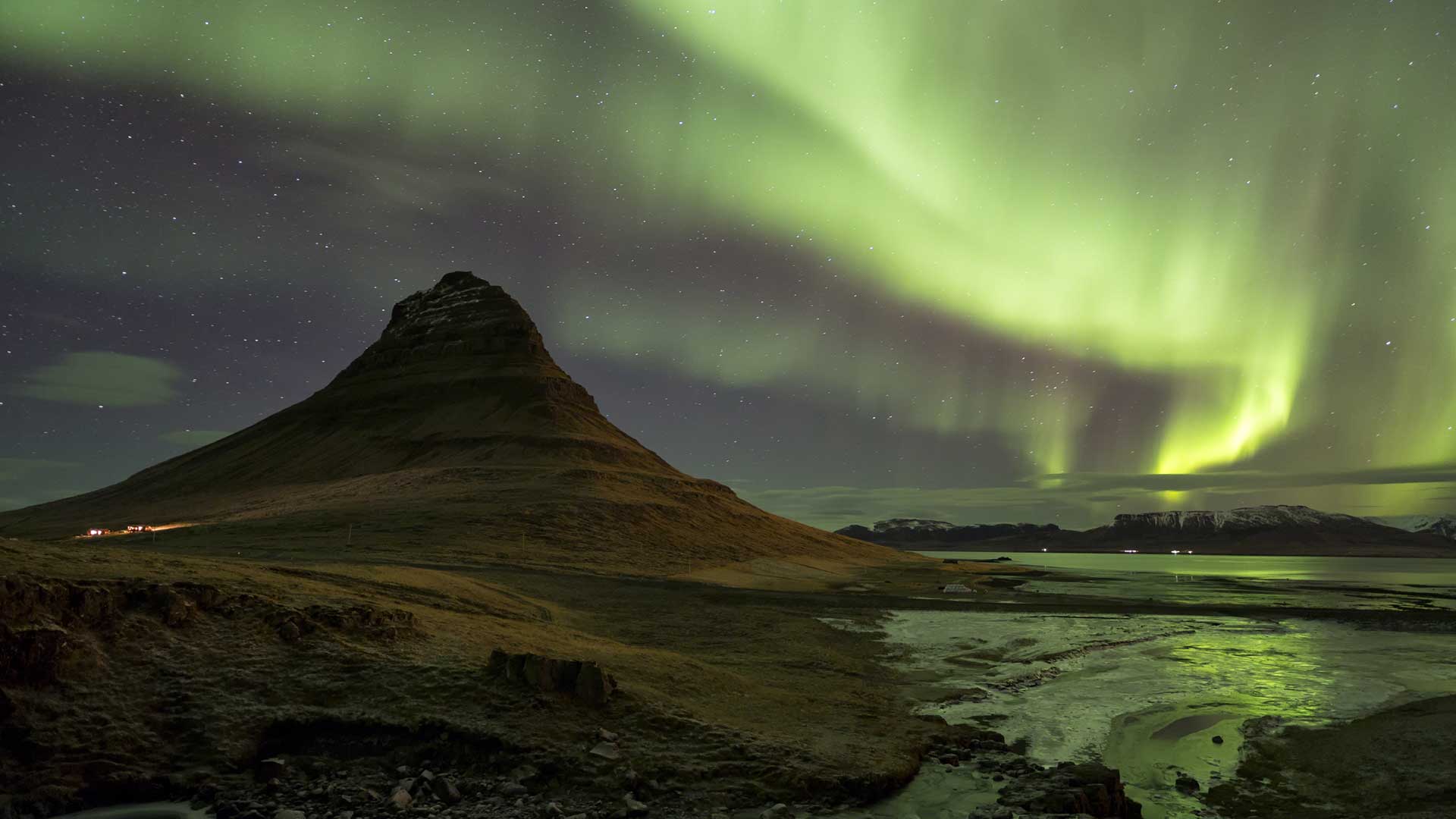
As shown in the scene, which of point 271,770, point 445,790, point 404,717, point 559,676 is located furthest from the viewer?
point 559,676

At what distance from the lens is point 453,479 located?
8762 cm

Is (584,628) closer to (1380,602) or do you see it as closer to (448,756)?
(448,756)

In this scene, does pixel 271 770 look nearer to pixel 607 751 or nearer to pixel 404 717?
pixel 404 717

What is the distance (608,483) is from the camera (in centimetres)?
8981

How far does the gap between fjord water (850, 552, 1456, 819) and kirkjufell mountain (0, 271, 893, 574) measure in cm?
3498

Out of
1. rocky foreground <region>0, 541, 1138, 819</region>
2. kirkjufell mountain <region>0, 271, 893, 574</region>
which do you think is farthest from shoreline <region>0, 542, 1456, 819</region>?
kirkjufell mountain <region>0, 271, 893, 574</region>

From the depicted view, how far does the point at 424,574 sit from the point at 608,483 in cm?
5862

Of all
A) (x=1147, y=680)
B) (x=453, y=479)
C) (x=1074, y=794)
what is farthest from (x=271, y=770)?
(x=453, y=479)

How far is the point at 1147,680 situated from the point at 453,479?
8014 cm

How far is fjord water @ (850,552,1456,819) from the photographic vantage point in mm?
12828

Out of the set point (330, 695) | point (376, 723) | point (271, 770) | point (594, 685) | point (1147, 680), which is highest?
point (594, 685)

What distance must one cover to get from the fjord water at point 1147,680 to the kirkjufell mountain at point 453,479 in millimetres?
34978

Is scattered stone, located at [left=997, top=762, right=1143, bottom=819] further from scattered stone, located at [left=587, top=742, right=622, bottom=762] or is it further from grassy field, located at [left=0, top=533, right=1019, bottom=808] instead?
scattered stone, located at [left=587, top=742, right=622, bottom=762]

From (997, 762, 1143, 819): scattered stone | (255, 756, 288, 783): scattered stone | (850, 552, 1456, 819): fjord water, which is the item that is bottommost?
(850, 552, 1456, 819): fjord water
